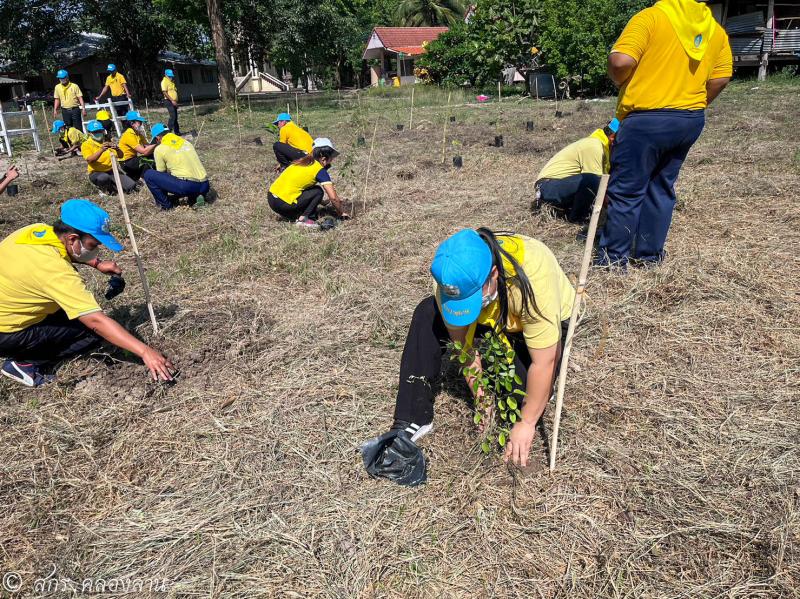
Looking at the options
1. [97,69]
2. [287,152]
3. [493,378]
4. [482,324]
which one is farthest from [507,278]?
[97,69]

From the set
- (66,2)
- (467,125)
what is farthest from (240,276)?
(66,2)

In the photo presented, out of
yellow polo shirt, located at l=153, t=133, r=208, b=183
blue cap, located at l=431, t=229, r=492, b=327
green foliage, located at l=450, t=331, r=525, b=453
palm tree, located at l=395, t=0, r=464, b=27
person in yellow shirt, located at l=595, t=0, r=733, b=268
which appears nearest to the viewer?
blue cap, located at l=431, t=229, r=492, b=327

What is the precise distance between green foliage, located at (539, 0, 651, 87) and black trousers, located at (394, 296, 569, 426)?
53.3 feet

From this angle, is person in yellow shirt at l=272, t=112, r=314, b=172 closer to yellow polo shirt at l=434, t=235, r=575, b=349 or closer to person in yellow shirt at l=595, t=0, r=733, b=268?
person in yellow shirt at l=595, t=0, r=733, b=268

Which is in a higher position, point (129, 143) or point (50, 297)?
point (129, 143)

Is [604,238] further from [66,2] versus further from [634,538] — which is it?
[66,2]

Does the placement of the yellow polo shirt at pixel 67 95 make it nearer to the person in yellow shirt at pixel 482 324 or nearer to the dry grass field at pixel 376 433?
the dry grass field at pixel 376 433

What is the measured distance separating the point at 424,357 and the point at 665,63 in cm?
240

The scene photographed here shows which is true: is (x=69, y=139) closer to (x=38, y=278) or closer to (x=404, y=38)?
(x=38, y=278)

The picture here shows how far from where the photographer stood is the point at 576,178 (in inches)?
189

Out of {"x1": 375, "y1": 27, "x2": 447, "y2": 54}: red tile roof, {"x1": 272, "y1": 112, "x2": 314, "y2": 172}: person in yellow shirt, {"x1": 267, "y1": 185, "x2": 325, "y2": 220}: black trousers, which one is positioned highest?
{"x1": 375, "y1": 27, "x2": 447, "y2": 54}: red tile roof

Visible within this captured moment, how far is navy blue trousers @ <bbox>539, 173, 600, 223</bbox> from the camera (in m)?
4.67

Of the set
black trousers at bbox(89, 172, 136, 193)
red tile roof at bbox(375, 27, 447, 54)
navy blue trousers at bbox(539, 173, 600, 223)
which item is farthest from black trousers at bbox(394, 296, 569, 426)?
red tile roof at bbox(375, 27, 447, 54)

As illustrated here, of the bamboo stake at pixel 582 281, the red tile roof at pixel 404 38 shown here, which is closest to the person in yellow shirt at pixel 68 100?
the bamboo stake at pixel 582 281
